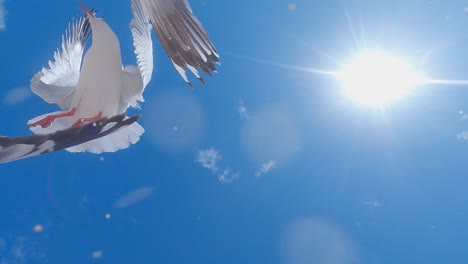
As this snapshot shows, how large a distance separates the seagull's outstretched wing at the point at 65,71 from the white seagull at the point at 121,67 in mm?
12

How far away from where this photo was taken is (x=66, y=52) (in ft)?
14.1

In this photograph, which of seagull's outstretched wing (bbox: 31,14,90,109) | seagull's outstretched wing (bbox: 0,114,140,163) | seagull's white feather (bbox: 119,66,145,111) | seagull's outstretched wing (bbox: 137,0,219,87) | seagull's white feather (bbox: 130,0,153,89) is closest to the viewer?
seagull's outstretched wing (bbox: 0,114,140,163)

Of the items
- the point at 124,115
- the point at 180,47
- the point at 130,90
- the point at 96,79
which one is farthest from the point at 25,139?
the point at 130,90

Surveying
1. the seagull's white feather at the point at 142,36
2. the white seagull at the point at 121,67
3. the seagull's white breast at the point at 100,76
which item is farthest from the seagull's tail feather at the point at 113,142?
the seagull's white feather at the point at 142,36

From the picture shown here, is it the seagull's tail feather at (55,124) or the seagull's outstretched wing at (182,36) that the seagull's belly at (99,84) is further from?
the seagull's outstretched wing at (182,36)

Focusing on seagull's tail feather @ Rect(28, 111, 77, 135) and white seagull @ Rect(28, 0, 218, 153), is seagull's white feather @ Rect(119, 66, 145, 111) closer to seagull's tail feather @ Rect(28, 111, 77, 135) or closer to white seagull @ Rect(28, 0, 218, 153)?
white seagull @ Rect(28, 0, 218, 153)

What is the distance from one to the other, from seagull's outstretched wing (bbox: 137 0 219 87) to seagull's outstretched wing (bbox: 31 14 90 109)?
3.36 ft

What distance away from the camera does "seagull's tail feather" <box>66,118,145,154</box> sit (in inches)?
123

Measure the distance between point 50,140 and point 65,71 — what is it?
2.59m

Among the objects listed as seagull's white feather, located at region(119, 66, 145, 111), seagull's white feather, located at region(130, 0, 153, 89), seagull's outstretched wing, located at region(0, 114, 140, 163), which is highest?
seagull's white feather, located at region(130, 0, 153, 89)

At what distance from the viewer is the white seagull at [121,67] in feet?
9.09

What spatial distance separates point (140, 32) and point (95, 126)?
1.52m

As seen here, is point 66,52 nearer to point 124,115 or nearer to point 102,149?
point 102,149

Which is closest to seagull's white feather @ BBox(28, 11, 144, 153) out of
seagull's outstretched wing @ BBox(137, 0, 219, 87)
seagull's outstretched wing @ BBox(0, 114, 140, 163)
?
seagull's outstretched wing @ BBox(137, 0, 219, 87)
